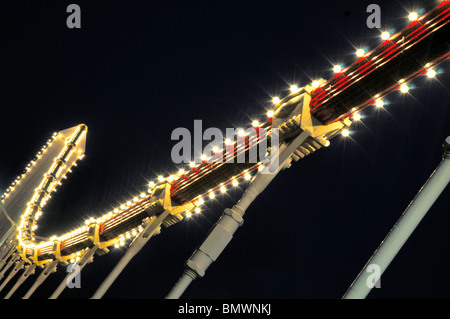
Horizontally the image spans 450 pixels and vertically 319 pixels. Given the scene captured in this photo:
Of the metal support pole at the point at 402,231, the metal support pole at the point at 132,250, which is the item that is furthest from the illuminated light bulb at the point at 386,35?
the metal support pole at the point at 132,250

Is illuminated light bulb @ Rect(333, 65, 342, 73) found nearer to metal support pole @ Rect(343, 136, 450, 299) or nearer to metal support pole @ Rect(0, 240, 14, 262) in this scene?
metal support pole @ Rect(343, 136, 450, 299)

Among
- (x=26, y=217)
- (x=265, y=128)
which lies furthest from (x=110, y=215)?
(x=26, y=217)

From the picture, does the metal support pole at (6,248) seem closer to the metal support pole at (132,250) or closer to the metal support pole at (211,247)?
the metal support pole at (132,250)

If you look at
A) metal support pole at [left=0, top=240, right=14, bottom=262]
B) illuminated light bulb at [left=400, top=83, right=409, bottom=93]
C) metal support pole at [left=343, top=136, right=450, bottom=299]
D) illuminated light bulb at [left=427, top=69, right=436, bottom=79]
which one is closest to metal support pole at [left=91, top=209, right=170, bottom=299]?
illuminated light bulb at [left=400, top=83, right=409, bottom=93]

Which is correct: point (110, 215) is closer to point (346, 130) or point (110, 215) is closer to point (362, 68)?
point (346, 130)

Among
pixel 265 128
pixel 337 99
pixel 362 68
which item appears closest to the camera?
pixel 362 68
